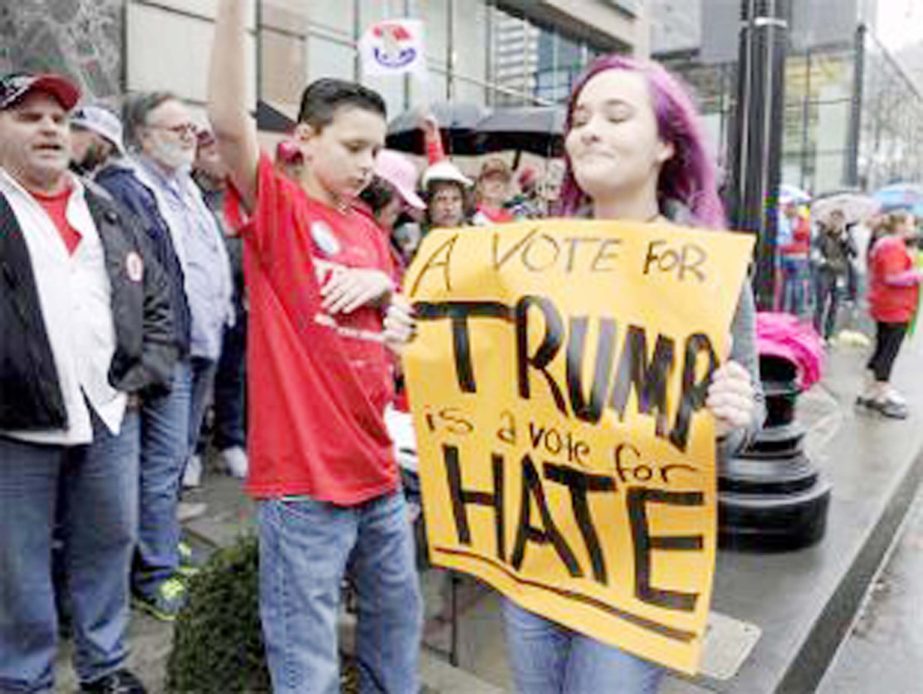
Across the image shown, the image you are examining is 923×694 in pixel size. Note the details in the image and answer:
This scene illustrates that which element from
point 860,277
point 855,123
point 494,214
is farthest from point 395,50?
point 855,123

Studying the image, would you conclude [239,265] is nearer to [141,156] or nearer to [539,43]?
[141,156]

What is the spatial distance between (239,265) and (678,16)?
31133 millimetres

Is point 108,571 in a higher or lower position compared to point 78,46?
lower

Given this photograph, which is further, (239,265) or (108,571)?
(239,265)

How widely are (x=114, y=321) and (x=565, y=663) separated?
1.69 metres

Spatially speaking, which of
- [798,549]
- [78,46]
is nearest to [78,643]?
[798,549]

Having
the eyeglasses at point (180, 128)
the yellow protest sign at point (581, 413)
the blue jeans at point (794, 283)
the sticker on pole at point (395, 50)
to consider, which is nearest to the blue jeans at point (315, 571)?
the yellow protest sign at point (581, 413)

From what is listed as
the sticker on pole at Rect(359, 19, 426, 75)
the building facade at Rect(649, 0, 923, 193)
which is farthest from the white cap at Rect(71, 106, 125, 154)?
the building facade at Rect(649, 0, 923, 193)

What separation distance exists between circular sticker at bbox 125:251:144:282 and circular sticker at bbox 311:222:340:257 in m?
0.84

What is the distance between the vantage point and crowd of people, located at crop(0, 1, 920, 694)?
195 cm

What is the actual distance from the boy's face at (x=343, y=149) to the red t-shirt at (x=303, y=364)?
7 centimetres

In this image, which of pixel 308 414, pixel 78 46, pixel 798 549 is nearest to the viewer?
pixel 308 414

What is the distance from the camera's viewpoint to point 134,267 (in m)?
2.96

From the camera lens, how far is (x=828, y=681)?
12.5 ft
